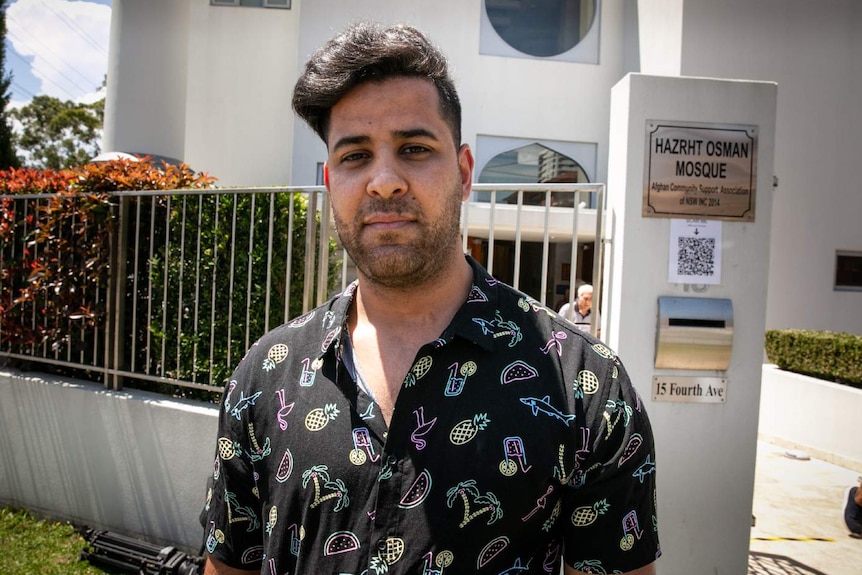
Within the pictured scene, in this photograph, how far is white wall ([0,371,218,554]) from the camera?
3990 mm

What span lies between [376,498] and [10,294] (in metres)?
4.71

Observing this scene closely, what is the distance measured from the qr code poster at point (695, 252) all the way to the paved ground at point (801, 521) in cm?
207

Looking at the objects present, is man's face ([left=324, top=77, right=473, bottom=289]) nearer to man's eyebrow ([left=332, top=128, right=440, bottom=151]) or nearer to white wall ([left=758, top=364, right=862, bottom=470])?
man's eyebrow ([left=332, top=128, right=440, bottom=151])

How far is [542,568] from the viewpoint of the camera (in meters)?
1.45

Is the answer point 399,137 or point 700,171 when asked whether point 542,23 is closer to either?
point 700,171

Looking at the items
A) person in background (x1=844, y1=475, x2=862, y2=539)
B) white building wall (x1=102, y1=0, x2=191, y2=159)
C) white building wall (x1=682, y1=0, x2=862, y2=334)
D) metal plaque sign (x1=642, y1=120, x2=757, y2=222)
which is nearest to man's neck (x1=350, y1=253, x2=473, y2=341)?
metal plaque sign (x1=642, y1=120, x2=757, y2=222)

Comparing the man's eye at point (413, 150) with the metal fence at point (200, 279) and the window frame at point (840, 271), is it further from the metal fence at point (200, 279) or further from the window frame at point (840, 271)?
the window frame at point (840, 271)

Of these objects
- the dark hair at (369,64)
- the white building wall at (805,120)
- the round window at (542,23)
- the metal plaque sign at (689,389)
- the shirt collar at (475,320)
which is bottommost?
the metal plaque sign at (689,389)

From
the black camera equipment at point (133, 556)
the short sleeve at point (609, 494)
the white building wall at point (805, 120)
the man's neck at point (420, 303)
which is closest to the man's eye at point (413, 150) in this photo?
the man's neck at point (420, 303)

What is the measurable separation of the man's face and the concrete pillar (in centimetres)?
178

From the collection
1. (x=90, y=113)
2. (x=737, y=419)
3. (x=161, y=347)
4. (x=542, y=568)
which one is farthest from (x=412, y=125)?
(x=90, y=113)

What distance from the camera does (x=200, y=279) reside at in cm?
413

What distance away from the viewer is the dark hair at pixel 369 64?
5.27 feet

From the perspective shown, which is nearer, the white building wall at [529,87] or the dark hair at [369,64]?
the dark hair at [369,64]
